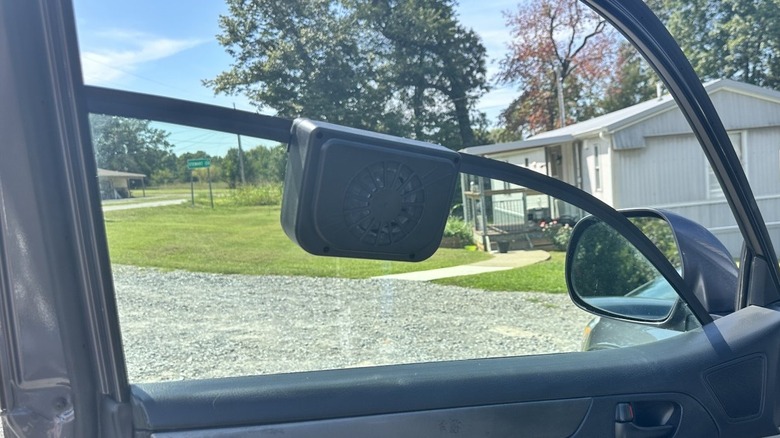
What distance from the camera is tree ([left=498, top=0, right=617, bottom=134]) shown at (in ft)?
6.49

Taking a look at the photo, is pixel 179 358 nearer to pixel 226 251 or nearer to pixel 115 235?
pixel 226 251

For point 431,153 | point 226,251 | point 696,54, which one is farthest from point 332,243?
point 696,54

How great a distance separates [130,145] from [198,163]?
0.15 metres

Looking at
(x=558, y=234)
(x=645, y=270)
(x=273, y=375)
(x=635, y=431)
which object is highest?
(x=558, y=234)

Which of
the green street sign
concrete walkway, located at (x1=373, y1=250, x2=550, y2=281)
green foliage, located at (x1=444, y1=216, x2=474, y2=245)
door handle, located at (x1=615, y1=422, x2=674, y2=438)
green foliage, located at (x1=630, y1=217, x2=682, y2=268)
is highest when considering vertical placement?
the green street sign

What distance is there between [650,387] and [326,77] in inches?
46.9

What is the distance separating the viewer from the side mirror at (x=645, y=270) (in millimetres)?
1843

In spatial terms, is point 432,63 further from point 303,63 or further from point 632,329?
point 632,329

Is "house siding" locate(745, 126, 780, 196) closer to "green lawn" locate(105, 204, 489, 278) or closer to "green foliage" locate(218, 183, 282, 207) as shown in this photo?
"green lawn" locate(105, 204, 489, 278)

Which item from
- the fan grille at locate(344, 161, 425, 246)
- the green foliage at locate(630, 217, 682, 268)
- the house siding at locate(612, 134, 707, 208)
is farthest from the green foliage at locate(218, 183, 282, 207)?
the house siding at locate(612, 134, 707, 208)

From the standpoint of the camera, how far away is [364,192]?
1.37 metres

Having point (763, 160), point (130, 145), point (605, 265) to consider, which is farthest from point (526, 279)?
point (763, 160)

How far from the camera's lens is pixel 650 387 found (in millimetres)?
1677

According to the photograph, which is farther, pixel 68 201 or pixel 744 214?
pixel 744 214
